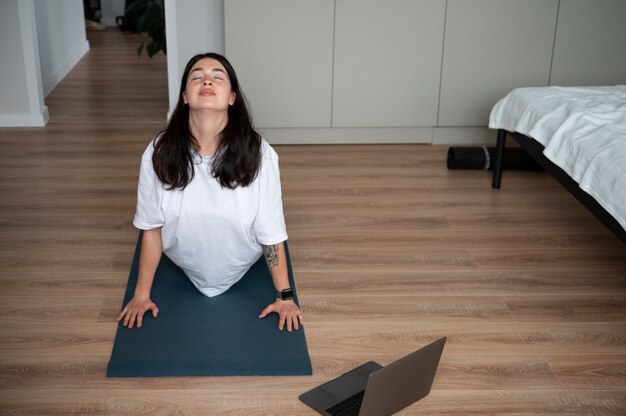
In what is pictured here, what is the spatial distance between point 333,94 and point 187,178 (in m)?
2.05

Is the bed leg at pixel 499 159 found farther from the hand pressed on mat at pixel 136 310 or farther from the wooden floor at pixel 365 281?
the hand pressed on mat at pixel 136 310

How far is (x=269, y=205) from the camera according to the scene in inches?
94.3

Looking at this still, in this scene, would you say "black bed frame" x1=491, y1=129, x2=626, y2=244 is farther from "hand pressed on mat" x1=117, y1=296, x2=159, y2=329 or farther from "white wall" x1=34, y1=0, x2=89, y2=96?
"white wall" x1=34, y1=0, x2=89, y2=96

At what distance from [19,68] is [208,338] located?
2.81m

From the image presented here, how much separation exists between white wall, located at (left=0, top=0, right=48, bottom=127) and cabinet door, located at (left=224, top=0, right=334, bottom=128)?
46.7 inches

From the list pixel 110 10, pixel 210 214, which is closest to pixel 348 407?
pixel 210 214

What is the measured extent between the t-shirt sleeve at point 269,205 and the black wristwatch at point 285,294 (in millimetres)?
153

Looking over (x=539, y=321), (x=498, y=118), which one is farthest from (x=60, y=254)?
(x=498, y=118)

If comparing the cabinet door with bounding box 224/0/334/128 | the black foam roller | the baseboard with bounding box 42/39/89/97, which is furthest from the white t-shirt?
the baseboard with bounding box 42/39/89/97

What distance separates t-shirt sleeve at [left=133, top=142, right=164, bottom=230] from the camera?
92.7 inches

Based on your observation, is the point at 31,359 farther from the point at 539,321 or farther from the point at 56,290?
the point at 539,321

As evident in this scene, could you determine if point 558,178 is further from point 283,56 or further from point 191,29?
point 191,29

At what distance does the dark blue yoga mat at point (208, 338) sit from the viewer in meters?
2.18

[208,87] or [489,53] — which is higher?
[208,87]
